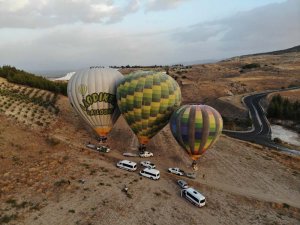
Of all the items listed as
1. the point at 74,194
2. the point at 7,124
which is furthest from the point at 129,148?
the point at 7,124

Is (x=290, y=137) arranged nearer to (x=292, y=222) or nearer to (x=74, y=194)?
(x=292, y=222)

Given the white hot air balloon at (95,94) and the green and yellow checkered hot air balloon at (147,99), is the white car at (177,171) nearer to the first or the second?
the green and yellow checkered hot air balloon at (147,99)

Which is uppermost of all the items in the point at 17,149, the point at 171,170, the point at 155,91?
the point at 155,91

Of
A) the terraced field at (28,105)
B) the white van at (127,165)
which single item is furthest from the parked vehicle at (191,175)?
the terraced field at (28,105)

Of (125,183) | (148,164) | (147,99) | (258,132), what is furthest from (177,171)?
(258,132)

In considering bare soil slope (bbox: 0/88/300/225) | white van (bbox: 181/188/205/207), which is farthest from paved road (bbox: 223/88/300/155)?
white van (bbox: 181/188/205/207)

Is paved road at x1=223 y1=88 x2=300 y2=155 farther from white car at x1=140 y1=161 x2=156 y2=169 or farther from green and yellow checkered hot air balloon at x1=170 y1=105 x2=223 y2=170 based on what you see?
white car at x1=140 y1=161 x2=156 y2=169
